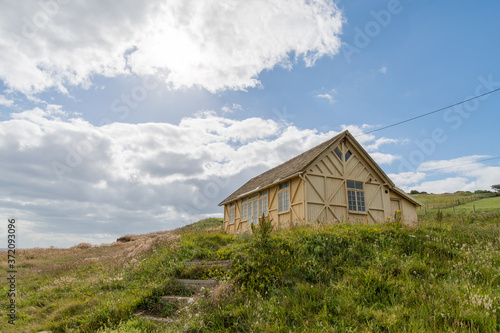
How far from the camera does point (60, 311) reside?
8867 mm

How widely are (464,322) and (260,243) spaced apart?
5.15 metres

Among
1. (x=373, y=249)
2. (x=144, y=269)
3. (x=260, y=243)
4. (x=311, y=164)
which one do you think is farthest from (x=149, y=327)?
(x=311, y=164)

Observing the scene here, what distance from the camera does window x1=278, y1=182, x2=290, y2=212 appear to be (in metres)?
19.3

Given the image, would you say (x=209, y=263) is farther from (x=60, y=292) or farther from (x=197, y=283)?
(x=60, y=292)

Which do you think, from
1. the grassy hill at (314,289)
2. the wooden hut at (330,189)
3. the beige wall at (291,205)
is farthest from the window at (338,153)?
the grassy hill at (314,289)

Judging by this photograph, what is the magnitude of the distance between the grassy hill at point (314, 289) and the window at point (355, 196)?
862cm

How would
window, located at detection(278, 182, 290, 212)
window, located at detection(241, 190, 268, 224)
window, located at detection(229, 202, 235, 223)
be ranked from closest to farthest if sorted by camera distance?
window, located at detection(278, 182, 290, 212), window, located at detection(241, 190, 268, 224), window, located at detection(229, 202, 235, 223)

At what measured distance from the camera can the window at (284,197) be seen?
19.3m

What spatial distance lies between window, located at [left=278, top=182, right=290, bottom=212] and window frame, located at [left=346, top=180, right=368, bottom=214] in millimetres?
3964

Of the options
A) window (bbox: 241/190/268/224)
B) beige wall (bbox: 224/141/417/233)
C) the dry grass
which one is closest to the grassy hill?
the dry grass

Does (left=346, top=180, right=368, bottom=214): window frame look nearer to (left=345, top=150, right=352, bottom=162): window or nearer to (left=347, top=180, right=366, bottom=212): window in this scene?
(left=347, top=180, right=366, bottom=212): window

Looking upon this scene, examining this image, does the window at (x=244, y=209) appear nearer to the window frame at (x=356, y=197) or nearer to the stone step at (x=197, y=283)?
the window frame at (x=356, y=197)

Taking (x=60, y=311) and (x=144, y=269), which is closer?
(x=60, y=311)

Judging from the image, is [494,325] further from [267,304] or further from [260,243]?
[260,243]
